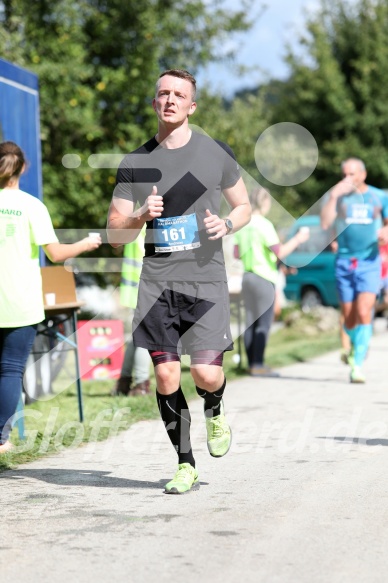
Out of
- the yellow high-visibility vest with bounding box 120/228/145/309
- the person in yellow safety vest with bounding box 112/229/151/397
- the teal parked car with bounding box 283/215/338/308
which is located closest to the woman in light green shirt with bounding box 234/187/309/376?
the person in yellow safety vest with bounding box 112/229/151/397

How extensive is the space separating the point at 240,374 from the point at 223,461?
5.38 m

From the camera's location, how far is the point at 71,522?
4.92 m

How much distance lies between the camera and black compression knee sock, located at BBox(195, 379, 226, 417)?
576 cm

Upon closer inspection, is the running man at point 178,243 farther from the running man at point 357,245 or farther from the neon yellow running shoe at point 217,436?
the running man at point 357,245

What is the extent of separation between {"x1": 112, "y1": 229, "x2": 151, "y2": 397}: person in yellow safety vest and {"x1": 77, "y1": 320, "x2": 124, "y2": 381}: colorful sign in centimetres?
87

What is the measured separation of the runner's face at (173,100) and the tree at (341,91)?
28.6 meters

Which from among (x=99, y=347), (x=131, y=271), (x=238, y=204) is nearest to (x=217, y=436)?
(x=238, y=204)

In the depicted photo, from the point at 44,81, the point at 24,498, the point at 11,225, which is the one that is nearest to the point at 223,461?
the point at 24,498

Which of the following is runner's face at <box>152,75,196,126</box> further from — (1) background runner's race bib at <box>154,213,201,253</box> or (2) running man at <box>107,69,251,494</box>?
(1) background runner's race bib at <box>154,213,201,253</box>

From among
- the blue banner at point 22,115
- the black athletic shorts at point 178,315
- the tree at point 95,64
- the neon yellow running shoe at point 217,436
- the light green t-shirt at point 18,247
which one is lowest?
the neon yellow running shoe at point 217,436

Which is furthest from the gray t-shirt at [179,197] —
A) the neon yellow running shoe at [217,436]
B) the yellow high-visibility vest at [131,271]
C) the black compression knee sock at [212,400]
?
the yellow high-visibility vest at [131,271]

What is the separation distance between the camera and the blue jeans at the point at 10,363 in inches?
264

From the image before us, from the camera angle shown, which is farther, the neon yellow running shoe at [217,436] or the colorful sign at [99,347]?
the colorful sign at [99,347]

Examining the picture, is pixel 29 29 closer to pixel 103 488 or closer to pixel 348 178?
pixel 348 178
